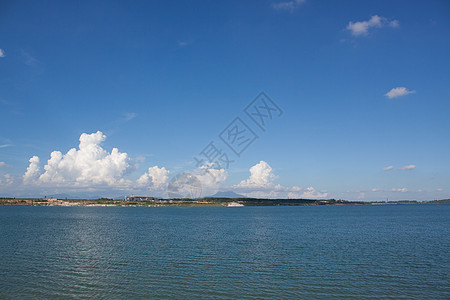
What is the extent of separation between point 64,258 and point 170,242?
20.5 m

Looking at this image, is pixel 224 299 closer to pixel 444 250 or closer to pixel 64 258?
pixel 64 258


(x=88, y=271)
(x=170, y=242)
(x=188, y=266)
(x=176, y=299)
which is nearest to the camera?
(x=176, y=299)

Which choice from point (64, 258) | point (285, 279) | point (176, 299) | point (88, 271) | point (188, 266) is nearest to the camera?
point (176, 299)

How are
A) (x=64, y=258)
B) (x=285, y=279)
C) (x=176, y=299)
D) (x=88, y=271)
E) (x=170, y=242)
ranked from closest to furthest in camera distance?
(x=176, y=299) < (x=285, y=279) < (x=88, y=271) < (x=64, y=258) < (x=170, y=242)

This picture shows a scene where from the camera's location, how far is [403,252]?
4869 centimetres

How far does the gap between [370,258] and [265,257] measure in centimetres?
1628

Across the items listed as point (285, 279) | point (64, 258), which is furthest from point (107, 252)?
point (285, 279)

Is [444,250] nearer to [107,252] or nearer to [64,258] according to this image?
[107,252]

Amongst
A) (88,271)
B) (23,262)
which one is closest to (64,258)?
(23,262)

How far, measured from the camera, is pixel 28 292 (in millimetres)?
28094

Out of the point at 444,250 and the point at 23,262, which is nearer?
the point at 23,262

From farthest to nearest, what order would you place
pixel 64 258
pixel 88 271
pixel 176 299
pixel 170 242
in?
1. pixel 170 242
2. pixel 64 258
3. pixel 88 271
4. pixel 176 299

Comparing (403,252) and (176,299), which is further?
(403,252)

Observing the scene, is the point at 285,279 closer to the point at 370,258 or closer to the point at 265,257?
the point at 265,257
